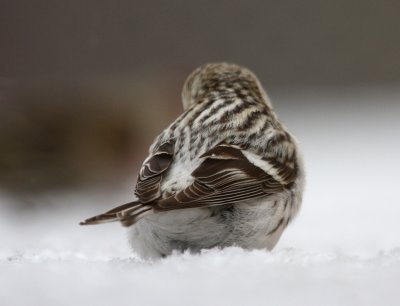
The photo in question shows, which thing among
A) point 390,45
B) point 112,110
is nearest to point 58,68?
point 112,110

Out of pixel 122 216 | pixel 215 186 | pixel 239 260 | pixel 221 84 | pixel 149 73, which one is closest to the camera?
pixel 239 260

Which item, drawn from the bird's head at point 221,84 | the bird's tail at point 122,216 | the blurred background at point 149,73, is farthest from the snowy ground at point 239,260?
the bird's head at point 221,84

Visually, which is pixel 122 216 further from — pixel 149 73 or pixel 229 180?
pixel 149 73

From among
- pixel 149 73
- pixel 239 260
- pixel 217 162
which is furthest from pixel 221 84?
pixel 149 73

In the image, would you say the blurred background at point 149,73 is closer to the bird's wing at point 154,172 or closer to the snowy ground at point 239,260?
the snowy ground at point 239,260

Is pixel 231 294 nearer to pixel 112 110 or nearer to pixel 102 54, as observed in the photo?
pixel 112 110

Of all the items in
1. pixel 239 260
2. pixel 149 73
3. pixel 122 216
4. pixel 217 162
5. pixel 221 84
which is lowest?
pixel 239 260
